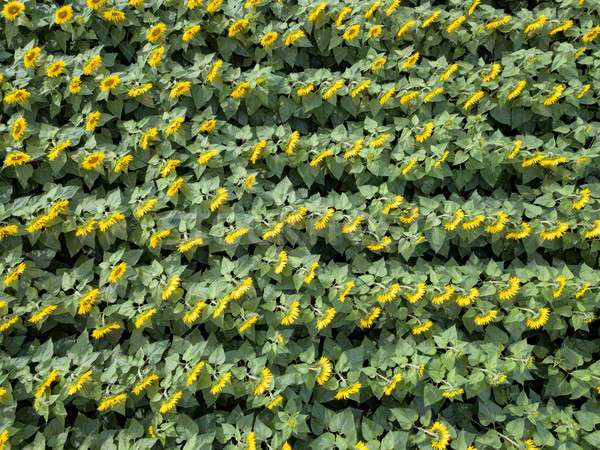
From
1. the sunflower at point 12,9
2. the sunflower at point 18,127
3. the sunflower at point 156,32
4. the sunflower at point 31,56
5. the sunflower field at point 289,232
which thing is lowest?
the sunflower field at point 289,232

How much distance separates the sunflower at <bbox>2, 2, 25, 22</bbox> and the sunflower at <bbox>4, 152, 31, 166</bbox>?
735mm

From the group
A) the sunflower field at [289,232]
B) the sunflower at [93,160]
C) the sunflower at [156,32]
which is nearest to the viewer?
the sunflower field at [289,232]

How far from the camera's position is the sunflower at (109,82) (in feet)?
8.39

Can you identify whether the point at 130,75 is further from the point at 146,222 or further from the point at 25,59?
the point at 146,222

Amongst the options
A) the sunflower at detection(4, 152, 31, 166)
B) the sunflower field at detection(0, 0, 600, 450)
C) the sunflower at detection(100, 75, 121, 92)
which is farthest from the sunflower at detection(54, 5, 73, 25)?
the sunflower at detection(4, 152, 31, 166)

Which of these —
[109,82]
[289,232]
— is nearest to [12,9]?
[109,82]

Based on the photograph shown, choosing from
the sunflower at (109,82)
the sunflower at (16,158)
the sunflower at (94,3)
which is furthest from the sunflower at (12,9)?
the sunflower at (16,158)

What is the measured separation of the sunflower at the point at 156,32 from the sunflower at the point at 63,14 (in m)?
0.39

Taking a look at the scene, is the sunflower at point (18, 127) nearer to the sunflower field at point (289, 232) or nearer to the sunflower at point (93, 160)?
the sunflower field at point (289, 232)

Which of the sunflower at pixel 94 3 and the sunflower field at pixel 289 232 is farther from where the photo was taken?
the sunflower at pixel 94 3

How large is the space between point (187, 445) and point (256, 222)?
1038mm

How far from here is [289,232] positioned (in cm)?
255

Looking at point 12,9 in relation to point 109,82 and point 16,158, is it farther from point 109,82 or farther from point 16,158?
point 16,158

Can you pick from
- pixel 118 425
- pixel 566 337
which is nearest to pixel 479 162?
pixel 566 337
